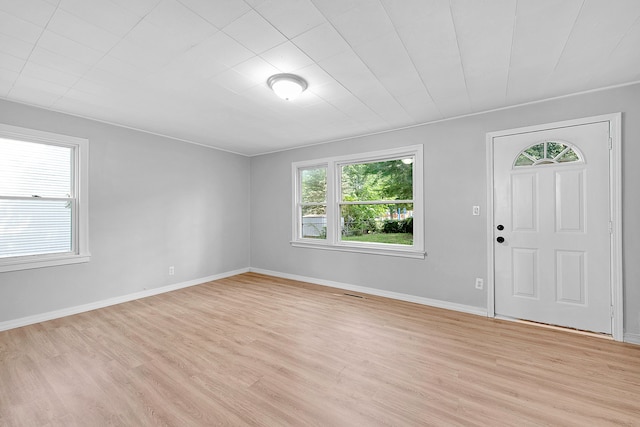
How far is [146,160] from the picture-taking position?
4008 mm

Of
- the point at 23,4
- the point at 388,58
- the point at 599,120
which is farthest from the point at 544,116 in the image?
the point at 23,4

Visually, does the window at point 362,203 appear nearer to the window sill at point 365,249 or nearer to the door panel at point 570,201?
the window sill at point 365,249

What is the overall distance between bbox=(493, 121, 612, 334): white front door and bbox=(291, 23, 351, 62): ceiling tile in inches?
91.5

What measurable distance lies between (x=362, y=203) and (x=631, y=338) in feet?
10.3

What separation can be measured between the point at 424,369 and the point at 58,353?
10.2 ft

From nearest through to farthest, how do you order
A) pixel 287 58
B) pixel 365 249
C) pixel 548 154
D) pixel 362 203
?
1. pixel 287 58
2. pixel 548 154
3. pixel 365 249
4. pixel 362 203

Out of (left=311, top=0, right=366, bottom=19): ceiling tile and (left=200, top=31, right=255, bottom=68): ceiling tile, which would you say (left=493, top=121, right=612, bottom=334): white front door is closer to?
(left=311, top=0, right=366, bottom=19): ceiling tile

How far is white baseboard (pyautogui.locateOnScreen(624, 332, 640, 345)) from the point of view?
8.23ft

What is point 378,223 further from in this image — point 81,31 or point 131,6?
point 81,31

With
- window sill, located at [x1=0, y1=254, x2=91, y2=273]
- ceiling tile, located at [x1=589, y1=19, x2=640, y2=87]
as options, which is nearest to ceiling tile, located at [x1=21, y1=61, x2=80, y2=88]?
window sill, located at [x1=0, y1=254, x2=91, y2=273]

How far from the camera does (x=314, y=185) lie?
488 centimetres

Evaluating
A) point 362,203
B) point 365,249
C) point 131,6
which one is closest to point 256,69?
point 131,6

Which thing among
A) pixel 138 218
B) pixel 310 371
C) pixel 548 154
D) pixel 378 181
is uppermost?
pixel 548 154

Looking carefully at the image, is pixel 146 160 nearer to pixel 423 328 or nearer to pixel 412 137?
pixel 412 137
